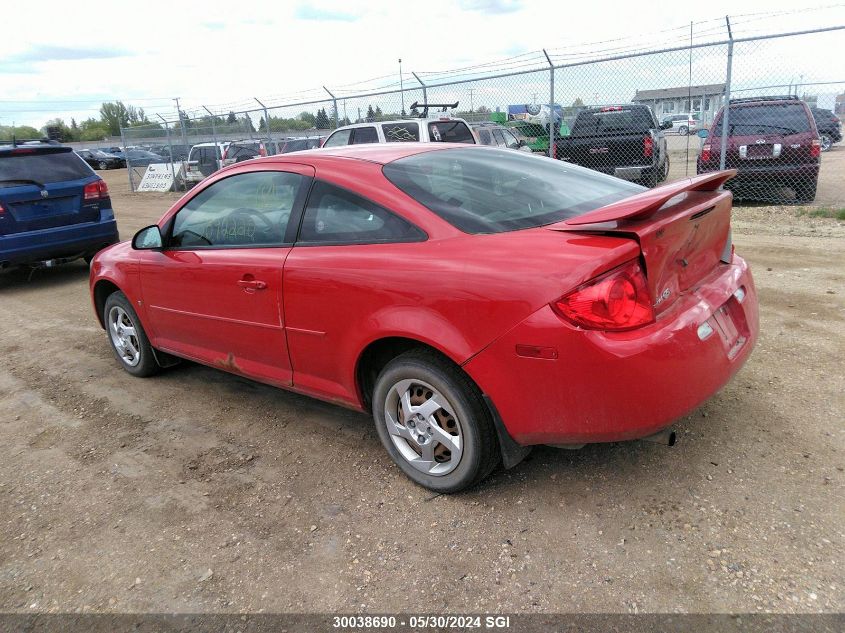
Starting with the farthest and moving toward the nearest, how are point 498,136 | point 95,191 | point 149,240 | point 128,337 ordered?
point 498,136, point 95,191, point 128,337, point 149,240

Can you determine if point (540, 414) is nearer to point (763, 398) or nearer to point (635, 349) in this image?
point (635, 349)

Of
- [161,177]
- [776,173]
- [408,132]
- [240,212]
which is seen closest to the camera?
[240,212]

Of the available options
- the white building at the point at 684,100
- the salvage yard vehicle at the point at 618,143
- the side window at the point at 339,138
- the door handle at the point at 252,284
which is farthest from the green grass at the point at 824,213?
the door handle at the point at 252,284

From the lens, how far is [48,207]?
767cm

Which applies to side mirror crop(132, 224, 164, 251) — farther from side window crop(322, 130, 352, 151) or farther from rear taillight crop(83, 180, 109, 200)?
side window crop(322, 130, 352, 151)

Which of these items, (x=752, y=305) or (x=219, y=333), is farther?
(x=219, y=333)

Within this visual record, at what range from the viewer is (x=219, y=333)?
376 cm

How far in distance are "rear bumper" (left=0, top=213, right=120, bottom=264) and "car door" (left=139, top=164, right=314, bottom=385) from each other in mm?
4190

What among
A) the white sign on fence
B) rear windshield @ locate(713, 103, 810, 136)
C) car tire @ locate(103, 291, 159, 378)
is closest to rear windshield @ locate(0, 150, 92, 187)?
car tire @ locate(103, 291, 159, 378)

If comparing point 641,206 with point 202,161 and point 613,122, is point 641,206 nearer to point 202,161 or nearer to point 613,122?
point 613,122

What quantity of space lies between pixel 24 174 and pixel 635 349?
25.3ft

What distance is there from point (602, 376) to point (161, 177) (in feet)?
73.7

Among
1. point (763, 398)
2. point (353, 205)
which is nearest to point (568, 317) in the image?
point (353, 205)

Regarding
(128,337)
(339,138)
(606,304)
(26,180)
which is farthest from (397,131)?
(606,304)
